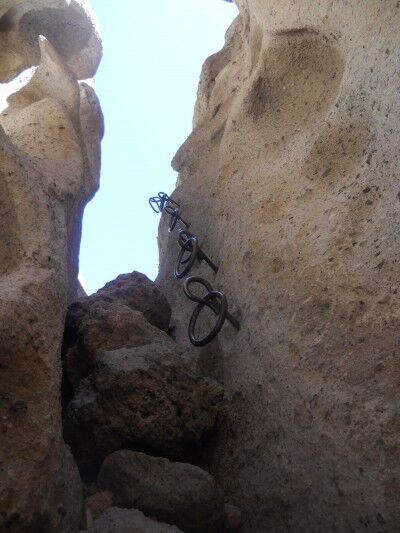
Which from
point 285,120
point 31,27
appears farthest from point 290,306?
point 31,27

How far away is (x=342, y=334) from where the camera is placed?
2.31 m

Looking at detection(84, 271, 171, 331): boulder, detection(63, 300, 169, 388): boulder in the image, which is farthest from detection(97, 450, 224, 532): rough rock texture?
detection(84, 271, 171, 331): boulder

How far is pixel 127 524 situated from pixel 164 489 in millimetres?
247

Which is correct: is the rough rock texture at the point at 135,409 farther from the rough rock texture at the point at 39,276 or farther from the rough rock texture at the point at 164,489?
the rough rock texture at the point at 39,276

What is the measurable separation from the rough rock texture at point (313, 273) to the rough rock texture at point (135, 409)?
0.33 m

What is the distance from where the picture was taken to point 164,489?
2.08 m

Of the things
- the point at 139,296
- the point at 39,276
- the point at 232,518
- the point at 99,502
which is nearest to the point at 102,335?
the point at 39,276

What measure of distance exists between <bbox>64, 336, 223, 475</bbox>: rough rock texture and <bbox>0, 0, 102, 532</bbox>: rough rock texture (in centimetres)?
26

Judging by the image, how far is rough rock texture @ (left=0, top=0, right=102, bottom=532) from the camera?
186cm

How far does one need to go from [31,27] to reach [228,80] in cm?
239

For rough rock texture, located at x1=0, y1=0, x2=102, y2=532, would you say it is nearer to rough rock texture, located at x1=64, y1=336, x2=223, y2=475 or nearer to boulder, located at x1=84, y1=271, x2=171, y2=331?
rough rock texture, located at x1=64, y1=336, x2=223, y2=475

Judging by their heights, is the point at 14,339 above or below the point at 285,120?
below

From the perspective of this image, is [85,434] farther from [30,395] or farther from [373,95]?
[373,95]

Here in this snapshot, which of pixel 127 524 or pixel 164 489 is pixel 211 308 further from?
pixel 127 524
